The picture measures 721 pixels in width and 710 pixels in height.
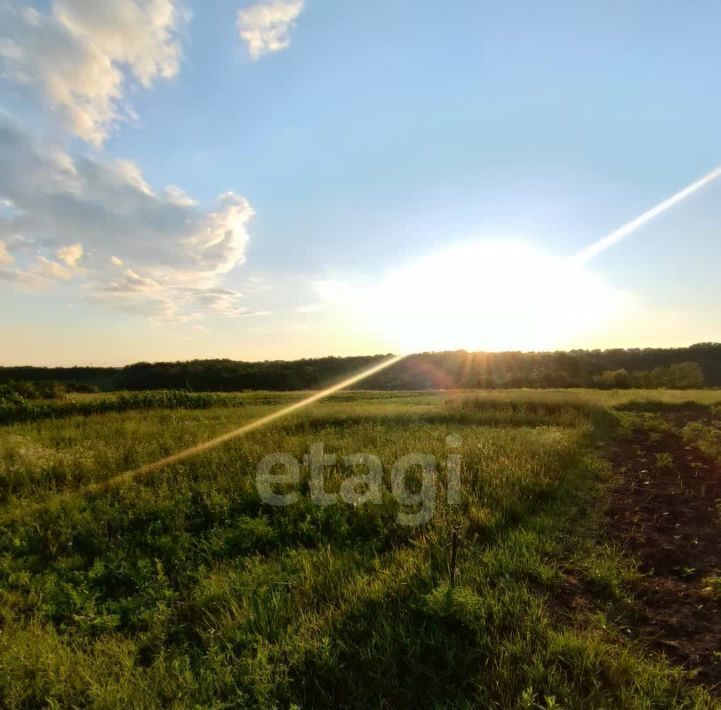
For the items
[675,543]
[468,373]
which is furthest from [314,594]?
[468,373]

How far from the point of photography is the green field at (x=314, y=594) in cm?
337

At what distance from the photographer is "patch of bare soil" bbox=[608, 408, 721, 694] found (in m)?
3.91

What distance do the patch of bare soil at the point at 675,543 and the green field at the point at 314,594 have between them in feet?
0.88

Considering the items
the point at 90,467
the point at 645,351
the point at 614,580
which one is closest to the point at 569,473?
the point at 614,580

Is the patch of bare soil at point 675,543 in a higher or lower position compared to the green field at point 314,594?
lower

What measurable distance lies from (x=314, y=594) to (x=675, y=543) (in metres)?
4.96

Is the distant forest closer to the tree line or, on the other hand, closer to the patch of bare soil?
the tree line

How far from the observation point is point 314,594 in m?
4.62

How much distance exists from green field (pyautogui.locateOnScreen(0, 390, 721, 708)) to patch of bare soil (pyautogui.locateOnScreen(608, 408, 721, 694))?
27 cm

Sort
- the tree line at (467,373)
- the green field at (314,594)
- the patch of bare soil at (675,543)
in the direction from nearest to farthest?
the green field at (314,594)
the patch of bare soil at (675,543)
the tree line at (467,373)

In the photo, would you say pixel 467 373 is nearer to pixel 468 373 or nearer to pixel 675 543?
pixel 468 373

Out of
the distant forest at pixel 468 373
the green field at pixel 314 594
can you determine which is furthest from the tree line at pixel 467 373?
the green field at pixel 314 594

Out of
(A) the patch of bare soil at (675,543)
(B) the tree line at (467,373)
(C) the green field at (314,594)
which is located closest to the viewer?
(C) the green field at (314,594)

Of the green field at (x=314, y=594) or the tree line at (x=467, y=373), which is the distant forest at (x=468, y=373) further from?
the green field at (x=314, y=594)
